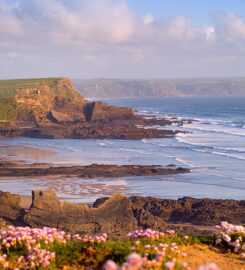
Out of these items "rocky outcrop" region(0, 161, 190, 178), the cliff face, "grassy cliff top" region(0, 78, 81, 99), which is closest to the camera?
"rocky outcrop" region(0, 161, 190, 178)

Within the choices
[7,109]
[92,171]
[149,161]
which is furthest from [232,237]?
[7,109]

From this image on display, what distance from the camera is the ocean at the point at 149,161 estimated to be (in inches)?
850

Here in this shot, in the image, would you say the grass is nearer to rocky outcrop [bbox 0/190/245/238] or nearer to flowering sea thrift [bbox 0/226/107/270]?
rocky outcrop [bbox 0/190/245/238]

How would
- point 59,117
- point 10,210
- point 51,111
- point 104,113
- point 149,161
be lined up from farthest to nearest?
1. point 104,113
2. point 51,111
3. point 59,117
4. point 149,161
5. point 10,210

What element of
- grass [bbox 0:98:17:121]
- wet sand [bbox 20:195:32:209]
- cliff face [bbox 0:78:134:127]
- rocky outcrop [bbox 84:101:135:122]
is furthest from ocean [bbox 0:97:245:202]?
rocky outcrop [bbox 84:101:135:122]

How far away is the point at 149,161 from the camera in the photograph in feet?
104

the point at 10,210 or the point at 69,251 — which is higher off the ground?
the point at 69,251

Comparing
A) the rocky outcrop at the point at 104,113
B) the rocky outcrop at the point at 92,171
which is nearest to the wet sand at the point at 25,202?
the rocky outcrop at the point at 92,171

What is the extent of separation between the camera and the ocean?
21.6 metres

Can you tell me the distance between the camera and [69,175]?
26.2m

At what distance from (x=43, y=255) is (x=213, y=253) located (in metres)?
2.81

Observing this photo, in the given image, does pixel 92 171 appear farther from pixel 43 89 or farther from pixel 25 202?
pixel 43 89

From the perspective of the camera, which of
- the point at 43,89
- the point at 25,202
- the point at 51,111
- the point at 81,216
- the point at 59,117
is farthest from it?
the point at 43,89

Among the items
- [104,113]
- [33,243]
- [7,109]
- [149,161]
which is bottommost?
[149,161]
